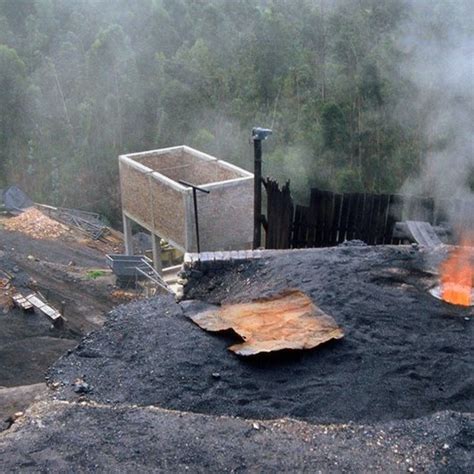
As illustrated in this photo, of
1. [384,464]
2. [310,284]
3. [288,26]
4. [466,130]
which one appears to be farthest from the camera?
[288,26]

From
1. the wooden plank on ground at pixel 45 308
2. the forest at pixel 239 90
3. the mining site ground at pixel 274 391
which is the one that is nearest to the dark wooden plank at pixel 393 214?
the mining site ground at pixel 274 391

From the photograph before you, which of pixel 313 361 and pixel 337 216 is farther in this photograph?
pixel 337 216

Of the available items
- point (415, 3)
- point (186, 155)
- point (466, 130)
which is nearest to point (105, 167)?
point (186, 155)

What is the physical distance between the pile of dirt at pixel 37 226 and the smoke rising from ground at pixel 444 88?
11.3 m

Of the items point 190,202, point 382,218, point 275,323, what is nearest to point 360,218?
point 382,218

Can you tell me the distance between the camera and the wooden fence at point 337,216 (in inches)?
328

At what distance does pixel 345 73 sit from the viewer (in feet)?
71.1

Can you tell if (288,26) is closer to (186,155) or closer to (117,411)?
(186,155)

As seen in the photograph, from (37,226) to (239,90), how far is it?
10.6 meters

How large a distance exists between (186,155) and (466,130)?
6523mm

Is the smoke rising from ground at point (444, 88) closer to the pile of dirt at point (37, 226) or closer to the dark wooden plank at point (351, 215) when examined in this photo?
the dark wooden plank at point (351, 215)

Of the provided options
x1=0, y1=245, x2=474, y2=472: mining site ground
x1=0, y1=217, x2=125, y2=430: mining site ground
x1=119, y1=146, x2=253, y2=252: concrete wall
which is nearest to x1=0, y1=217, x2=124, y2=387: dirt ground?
x1=0, y1=217, x2=125, y2=430: mining site ground

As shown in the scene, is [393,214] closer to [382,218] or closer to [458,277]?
[382,218]

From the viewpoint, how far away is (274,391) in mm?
4992
